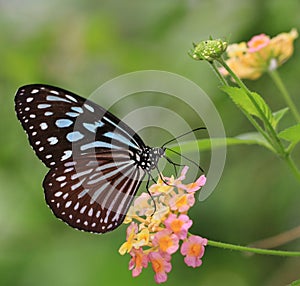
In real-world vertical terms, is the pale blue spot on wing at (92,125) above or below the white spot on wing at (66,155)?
above

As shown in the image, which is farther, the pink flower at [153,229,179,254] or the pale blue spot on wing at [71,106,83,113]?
the pale blue spot on wing at [71,106,83,113]

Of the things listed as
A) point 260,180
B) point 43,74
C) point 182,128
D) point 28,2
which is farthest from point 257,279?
point 28,2

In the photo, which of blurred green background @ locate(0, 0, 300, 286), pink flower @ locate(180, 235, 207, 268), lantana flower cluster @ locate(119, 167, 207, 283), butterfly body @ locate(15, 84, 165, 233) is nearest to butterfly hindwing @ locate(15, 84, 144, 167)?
butterfly body @ locate(15, 84, 165, 233)

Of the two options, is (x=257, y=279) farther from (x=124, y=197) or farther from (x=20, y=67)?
(x=20, y=67)

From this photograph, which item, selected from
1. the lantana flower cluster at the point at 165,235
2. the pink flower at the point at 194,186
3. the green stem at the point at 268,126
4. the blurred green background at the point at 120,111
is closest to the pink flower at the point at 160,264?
the lantana flower cluster at the point at 165,235

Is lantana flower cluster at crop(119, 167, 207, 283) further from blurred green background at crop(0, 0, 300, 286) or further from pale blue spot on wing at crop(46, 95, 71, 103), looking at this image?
blurred green background at crop(0, 0, 300, 286)

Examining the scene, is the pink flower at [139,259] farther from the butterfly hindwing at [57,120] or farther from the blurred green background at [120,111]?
the blurred green background at [120,111]

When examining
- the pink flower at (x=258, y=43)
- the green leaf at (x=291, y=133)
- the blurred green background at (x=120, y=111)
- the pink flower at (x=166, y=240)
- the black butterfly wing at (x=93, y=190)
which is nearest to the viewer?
the pink flower at (x=166, y=240)
